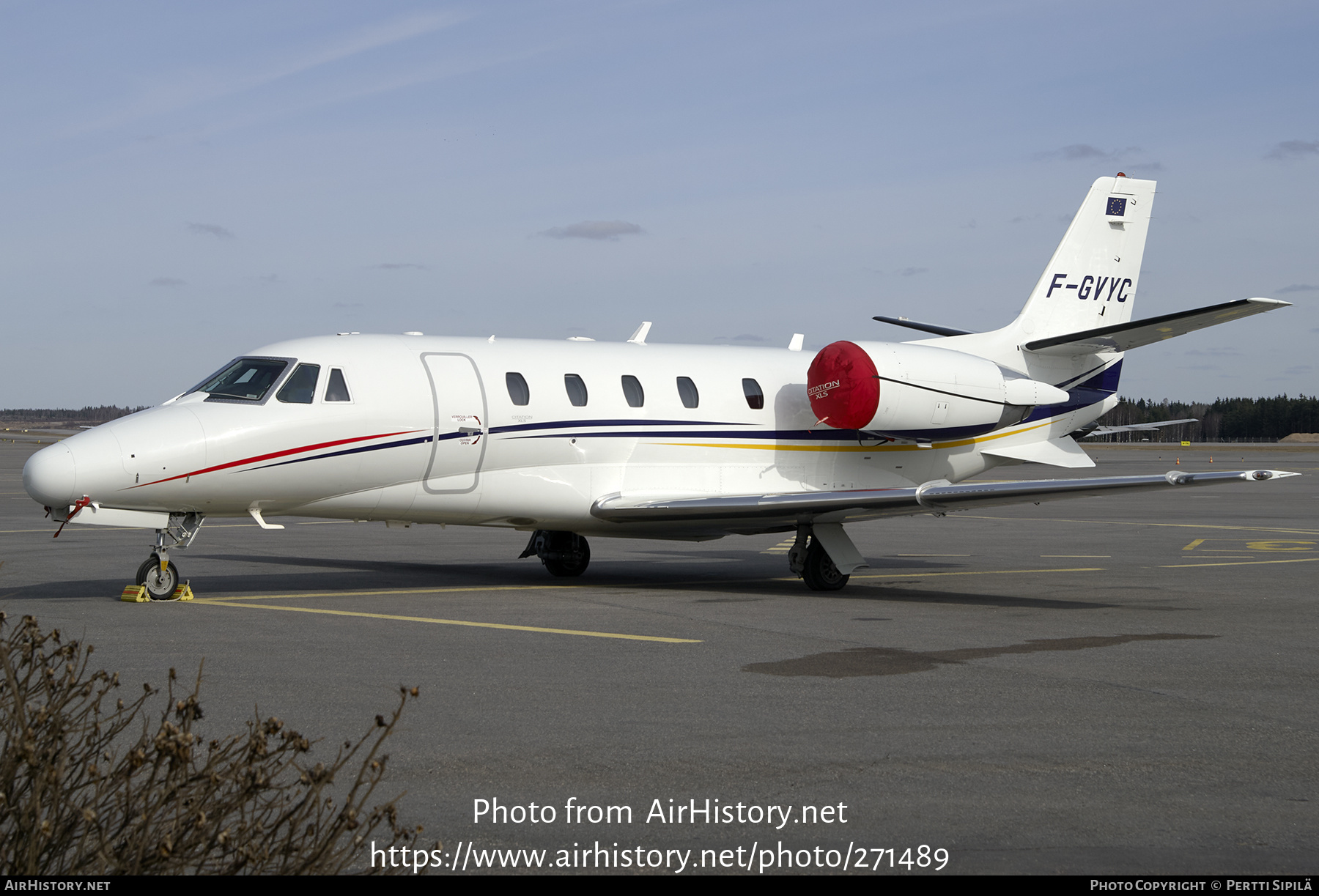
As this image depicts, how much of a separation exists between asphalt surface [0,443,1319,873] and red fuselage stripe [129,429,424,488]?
1381mm

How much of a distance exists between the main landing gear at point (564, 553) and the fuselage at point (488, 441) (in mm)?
1315

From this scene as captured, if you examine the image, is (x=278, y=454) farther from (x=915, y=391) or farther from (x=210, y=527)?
(x=210, y=527)

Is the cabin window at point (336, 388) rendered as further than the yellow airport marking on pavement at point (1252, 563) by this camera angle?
No

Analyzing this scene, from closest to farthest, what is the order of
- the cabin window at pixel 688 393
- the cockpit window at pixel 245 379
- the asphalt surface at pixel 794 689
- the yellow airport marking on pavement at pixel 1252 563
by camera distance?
the asphalt surface at pixel 794 689 < the cockpit window at pixel 245 379 < the cabin window at pixel 688 393 < the yellow airport marking on pavement at pixel 1252 563

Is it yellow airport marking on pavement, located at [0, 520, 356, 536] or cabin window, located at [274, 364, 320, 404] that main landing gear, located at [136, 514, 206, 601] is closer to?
cabin window, located at [274, 364, 320, 404]

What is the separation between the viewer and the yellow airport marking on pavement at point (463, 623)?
37.2ft

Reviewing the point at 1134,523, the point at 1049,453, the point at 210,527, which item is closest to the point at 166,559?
the point at 1049,453

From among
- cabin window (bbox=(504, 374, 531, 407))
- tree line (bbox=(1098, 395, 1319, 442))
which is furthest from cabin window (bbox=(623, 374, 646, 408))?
tree line (bbox=(1098, 395, 1319, 442))

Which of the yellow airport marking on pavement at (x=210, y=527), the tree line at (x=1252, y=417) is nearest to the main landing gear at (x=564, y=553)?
the yellow airport marking on pavement at (x=210, y=527)

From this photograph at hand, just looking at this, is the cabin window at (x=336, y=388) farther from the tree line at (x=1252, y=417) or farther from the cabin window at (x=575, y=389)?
the tree line at (x=1252, y=417)

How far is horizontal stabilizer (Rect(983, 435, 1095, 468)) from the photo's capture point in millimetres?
18438

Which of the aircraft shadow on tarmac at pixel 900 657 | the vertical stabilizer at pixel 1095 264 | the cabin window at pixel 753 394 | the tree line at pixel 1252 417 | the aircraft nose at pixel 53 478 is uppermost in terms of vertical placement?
the vertical stabilizer at pixel 1095 264

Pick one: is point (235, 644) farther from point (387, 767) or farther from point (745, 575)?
point (745, 575)

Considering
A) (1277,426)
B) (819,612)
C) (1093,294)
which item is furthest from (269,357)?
(1277,426)
